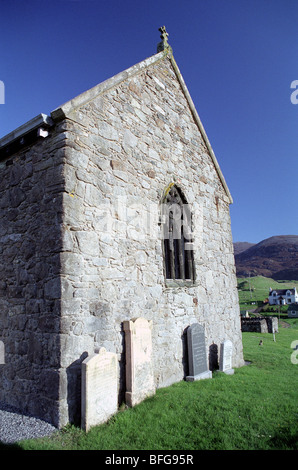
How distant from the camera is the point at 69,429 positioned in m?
4.17

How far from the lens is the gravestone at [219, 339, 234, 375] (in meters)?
7.89

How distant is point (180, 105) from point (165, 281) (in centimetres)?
524

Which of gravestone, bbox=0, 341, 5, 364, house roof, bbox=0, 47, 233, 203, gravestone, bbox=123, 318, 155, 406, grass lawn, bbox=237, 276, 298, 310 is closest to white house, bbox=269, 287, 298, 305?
grass lawn, bbox=237, 276, 298, 310

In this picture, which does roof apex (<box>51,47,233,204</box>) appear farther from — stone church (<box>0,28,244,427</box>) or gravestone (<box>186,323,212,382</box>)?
gravestone (<box>186,323,212,382</box>)

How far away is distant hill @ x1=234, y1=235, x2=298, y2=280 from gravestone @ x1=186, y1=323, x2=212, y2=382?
4768 inches

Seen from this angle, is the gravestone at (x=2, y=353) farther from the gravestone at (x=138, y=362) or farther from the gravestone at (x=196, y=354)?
the gravestone at (x=196, y=354)

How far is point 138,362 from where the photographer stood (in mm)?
5379

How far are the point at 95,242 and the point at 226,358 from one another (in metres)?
5.28

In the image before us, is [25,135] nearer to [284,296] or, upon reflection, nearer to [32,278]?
[32,278]

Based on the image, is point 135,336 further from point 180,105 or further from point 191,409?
point 180,105

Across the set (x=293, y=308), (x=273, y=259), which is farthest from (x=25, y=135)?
(x=273, y=259)

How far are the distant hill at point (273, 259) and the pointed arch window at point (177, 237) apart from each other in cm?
12098

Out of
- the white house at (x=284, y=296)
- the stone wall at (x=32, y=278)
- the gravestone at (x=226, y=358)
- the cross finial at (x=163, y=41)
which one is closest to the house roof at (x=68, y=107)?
the stone wall at (x=32, y=278)
